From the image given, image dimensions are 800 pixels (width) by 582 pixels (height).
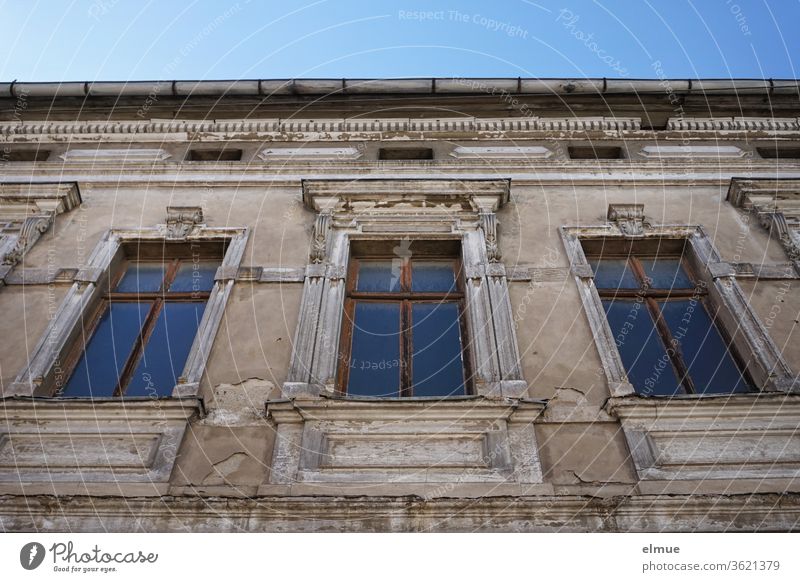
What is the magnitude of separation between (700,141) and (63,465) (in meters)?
7.70

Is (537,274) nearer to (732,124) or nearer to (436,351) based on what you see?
(436,351)

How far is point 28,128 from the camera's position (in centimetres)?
913

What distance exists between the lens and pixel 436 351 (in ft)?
20.2

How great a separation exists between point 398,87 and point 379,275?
3.17m

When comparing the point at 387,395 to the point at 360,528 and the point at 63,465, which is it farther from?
the point at 63,465

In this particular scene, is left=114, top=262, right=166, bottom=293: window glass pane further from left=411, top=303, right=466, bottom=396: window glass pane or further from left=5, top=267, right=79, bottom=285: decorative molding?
left=411, top=303, right=466, bottom=396: window glass pane

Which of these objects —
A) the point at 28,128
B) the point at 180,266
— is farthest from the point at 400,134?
the point at 28,128

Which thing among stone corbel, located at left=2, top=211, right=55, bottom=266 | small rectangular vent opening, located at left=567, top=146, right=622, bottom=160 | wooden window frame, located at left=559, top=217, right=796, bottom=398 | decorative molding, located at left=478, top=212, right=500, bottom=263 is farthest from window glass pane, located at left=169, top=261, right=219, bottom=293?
small rectangular vent opening, located at left=567, top=146, right=622, bottom=160

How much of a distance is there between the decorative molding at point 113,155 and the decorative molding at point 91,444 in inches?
163

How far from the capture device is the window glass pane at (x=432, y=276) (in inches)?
273

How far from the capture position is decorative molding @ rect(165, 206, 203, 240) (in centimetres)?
734

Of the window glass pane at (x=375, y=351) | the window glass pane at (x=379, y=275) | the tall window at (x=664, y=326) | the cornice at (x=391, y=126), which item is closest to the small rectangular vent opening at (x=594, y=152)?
the cornice at (x=391, y=126)

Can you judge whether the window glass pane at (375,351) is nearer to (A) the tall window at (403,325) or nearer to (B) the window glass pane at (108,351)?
(A) the tall window at (403,325)
